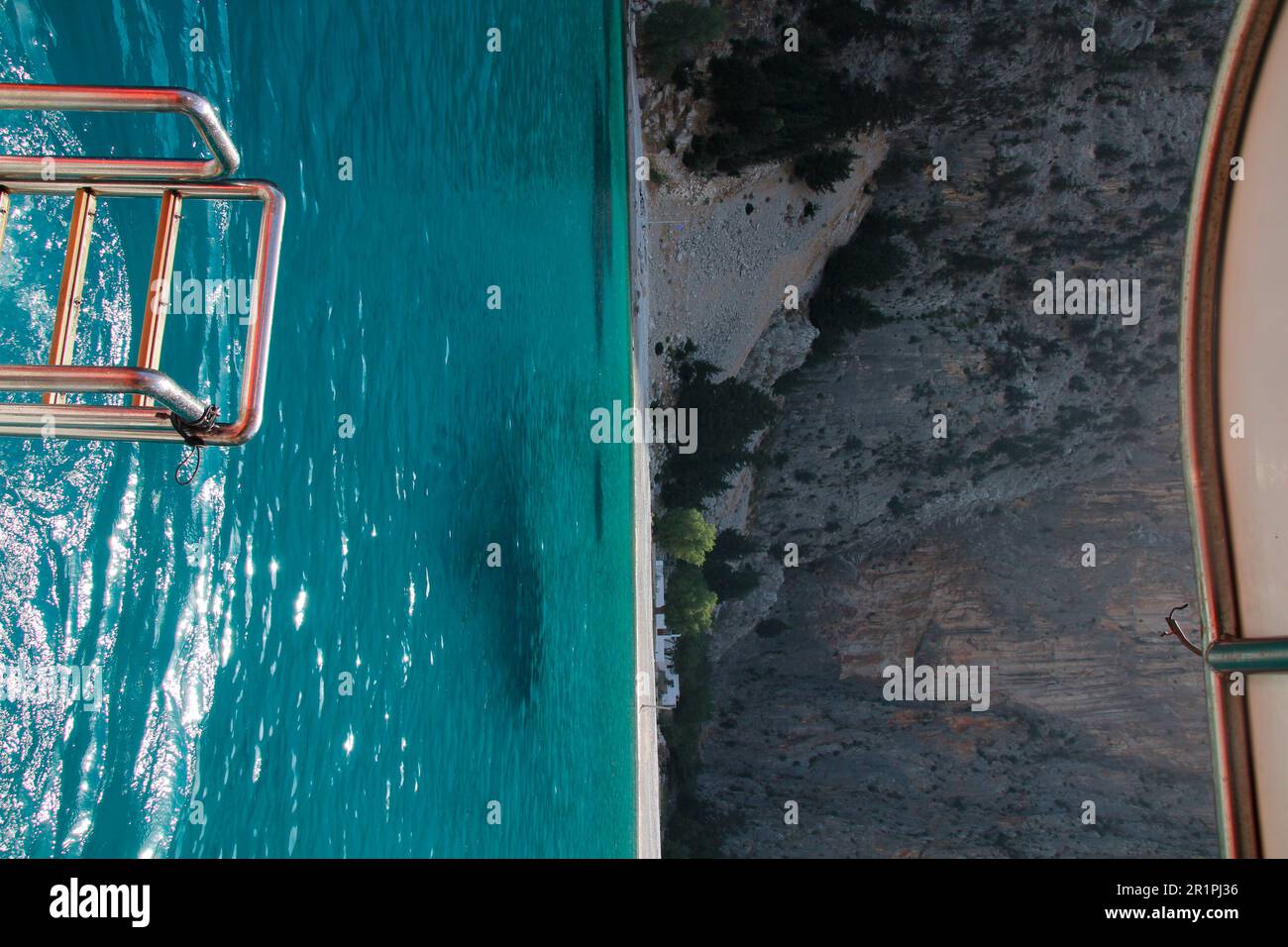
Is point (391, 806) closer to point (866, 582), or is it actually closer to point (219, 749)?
point (219, 749)

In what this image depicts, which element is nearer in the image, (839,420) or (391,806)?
(391,806)

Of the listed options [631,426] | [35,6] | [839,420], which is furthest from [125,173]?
[839,420]

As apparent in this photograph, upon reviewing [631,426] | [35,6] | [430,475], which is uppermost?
[631,426]

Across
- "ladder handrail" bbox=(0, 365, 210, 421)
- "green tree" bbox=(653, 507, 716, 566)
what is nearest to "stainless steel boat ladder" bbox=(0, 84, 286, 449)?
"ladder handrail" bbox=(0, 365, 210, 421)

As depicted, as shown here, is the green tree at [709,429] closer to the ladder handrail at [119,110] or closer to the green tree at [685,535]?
the green tree at [685,535]

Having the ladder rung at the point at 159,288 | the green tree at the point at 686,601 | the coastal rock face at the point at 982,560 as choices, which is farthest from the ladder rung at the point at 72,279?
the coastal rock face at the point at 982,560
